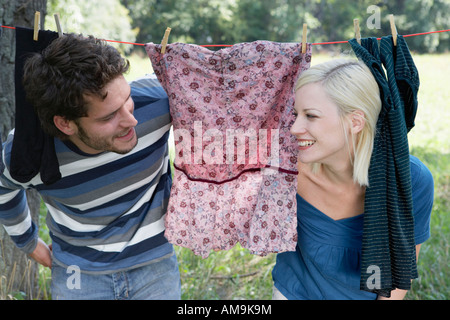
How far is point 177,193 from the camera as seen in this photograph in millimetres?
2361

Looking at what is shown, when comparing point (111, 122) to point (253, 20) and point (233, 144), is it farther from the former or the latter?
point (253, 20)

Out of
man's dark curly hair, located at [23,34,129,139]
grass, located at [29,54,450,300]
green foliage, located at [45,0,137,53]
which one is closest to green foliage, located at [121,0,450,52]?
green foliage, located at [45,0,137,53]

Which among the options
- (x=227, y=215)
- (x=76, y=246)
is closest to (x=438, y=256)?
(x=227, y=215)

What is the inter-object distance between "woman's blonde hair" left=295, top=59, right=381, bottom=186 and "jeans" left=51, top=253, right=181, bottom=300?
1.08 meters

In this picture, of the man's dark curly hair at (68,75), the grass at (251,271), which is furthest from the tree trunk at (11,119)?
the man's dark curly hair at (68,75)

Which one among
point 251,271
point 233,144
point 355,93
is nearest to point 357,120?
point 355,93

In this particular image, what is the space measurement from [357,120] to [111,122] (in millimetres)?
1087

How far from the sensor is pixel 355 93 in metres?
2.03

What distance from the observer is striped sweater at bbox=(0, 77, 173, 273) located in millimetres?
2209

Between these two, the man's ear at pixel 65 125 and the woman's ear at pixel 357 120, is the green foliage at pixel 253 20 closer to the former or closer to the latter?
the man's ear at pixel 65 125
